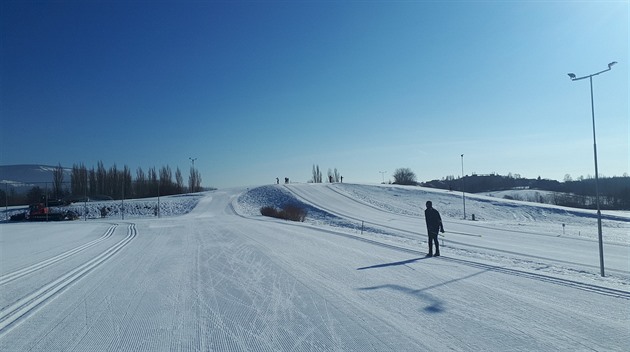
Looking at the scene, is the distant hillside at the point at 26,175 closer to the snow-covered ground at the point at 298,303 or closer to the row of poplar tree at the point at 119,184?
the row of poplar tree at the point at 119,184

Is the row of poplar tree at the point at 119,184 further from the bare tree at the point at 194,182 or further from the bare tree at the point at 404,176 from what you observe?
the bare tree at the point at 404,176

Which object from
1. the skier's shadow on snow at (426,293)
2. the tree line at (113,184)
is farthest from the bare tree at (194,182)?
the skier's shadow on snow at (426,293)

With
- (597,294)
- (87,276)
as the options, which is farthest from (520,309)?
(87,276)

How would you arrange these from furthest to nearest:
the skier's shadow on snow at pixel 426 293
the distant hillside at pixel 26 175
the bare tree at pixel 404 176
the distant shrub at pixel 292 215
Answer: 1. the bare tree at pixel 404 176
2. the distant hillside at pixel 26 175
3. the distant shrub at pixel 292 215
4. the skier's shadow on snow at pixel 426 293

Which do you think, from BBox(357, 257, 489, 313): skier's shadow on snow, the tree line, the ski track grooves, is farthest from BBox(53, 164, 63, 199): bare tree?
BBox(357, 257, 489, 313): skier's shadow on snow

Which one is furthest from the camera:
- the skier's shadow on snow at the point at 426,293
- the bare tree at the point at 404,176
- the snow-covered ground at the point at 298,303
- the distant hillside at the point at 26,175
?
the bare tree at the point at 404,176

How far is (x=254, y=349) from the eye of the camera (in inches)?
207

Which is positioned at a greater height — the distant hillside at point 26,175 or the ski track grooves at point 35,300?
the distant hillside at point 26,175

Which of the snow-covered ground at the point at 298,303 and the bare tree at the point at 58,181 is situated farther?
the bare tree at the point at 58,181

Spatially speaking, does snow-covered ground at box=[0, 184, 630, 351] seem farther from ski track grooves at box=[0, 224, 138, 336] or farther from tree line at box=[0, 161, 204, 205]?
tree line at box=[0, 161, 204, 205]

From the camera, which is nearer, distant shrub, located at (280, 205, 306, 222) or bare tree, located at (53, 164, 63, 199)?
distant shrub, located at (280, 205, 306, 222)

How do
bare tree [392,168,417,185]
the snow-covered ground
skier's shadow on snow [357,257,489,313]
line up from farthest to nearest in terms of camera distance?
bare tree [392,168,417,185], skier's shadow on snow [357,257,489,313], the snow-covered ground

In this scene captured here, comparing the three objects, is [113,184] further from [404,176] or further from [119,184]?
[404,176]

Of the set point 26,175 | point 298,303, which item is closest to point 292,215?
point 298,303
